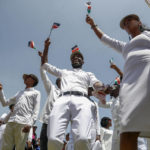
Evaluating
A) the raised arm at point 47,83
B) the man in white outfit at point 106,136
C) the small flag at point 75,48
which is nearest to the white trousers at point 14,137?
the raised arm at point 47,83

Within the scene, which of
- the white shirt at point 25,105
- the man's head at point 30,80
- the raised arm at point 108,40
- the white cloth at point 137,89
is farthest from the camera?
the man's head at point 30,80

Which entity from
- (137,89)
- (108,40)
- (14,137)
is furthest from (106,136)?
(137,89)

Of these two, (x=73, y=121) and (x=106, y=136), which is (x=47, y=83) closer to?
(x=73, y=121)

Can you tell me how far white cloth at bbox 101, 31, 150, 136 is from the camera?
2004 mm

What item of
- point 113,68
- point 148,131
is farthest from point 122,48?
point 113,68

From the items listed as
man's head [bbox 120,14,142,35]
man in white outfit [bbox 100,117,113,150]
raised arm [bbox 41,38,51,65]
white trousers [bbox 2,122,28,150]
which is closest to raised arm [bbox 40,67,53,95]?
raised arm [bbox 41,38,51,65]

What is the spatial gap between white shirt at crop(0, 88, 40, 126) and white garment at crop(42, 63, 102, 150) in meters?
1.63

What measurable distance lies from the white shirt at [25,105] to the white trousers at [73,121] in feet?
5.74

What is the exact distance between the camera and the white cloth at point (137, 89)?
200 centimetres

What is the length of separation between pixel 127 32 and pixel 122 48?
0.92ft

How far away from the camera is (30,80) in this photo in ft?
19.4

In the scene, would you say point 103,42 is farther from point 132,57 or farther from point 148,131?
point 148,131

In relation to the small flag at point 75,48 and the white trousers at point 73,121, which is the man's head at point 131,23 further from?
the small flag at point 75,48

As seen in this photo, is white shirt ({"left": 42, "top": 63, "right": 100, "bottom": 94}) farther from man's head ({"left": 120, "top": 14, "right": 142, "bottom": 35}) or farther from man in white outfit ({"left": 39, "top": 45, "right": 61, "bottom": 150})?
man's head ({"left": 120, "top": 14, "right": 142, "bottom": 35})
